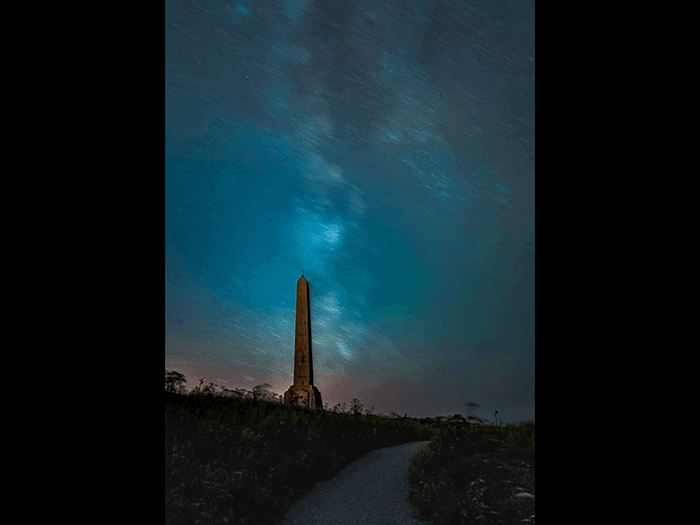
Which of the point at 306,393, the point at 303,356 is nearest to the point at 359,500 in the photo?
the point at 306,393

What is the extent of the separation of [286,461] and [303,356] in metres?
6.79

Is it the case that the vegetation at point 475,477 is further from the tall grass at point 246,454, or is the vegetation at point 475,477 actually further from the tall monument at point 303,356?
the tall monument at point 303,356

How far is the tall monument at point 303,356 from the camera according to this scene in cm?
1384

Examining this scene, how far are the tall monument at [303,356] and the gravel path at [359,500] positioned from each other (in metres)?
5.06

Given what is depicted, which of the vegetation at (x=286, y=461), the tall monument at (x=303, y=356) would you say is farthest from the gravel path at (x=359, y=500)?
the tall monument at (x=303, y=356)

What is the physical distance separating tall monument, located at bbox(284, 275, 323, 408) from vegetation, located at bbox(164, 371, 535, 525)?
3340mm

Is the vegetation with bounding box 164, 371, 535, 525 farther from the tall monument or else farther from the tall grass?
the tall monument

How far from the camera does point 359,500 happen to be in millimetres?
7000

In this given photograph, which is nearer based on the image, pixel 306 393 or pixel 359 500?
pixel 359 500

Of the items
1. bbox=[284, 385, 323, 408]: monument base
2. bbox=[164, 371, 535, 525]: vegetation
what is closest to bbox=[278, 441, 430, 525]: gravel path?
bbox=[164, 371, 535, 525]: vegetation

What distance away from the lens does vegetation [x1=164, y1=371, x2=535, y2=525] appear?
6109 mm

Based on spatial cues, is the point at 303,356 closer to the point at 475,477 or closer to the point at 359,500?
the point at 359,500
